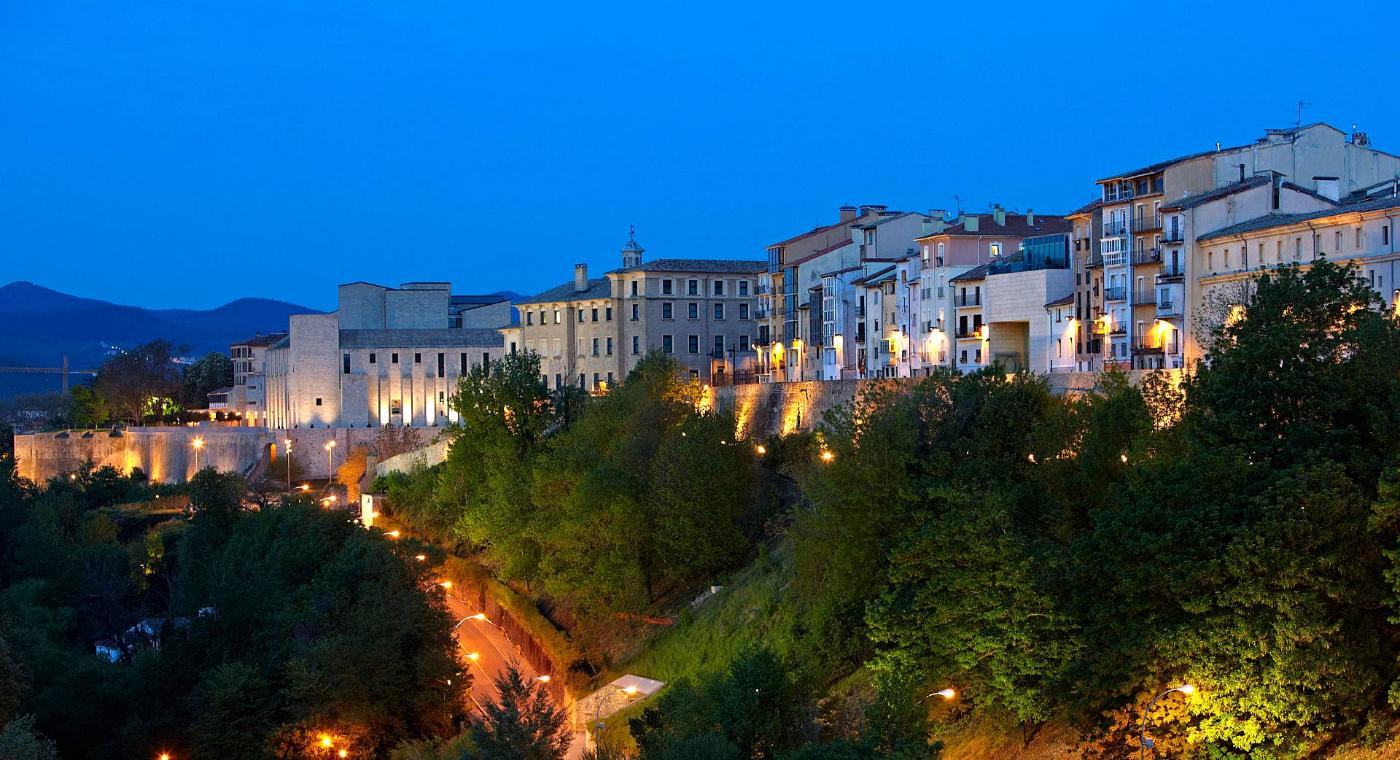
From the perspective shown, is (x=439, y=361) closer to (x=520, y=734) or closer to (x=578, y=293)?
(x=578, y=293)

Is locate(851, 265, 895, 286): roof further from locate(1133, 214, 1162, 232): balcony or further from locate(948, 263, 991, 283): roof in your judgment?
locate(1133, 214, 1162, 232): balcony

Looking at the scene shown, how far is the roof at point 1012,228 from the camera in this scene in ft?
259

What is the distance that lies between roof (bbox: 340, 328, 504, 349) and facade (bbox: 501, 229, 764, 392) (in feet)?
13.3

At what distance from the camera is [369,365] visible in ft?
328

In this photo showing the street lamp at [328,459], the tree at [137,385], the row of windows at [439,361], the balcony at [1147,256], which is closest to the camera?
the balcony at [1147,256]

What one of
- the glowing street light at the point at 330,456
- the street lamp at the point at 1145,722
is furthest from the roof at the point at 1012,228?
the street lamp at the point at 1145,722

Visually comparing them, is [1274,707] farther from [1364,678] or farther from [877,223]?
[877,223]

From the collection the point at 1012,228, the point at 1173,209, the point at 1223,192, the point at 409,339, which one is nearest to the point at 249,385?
the point at 409,339

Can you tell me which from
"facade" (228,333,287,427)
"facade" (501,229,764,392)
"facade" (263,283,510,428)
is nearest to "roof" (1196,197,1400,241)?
"facade" (501,229,764,392)

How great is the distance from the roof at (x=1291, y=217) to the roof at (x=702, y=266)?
41.3m

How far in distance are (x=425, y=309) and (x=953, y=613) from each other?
243ft

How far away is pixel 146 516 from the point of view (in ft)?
274

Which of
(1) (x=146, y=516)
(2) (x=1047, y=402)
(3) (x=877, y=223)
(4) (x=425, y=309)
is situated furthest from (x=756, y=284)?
(2) (x=1047, y=402)

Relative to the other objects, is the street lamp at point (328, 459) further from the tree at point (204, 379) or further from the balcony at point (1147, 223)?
the balcony at point (1147, 223)
